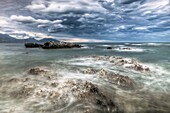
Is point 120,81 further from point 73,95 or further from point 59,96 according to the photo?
point 59,96

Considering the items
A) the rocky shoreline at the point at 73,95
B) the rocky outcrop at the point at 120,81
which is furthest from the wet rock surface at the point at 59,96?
the rocky outcrop at the point at 120,81

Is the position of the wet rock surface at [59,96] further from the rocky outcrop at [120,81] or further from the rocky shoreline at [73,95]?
the rocky outcrop at [120,81]

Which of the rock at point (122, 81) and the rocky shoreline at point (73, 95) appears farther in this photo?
the rock at point (122, 81)

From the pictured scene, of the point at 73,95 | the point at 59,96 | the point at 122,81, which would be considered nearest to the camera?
the point at 59,96

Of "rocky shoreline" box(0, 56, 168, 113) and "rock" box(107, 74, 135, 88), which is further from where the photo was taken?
"rock" box(107, 74, 135, 88)

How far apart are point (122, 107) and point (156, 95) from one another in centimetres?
461

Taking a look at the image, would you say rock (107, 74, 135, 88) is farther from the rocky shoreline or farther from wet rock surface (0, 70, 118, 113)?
wet rock surface (0, 70, 118, 113)

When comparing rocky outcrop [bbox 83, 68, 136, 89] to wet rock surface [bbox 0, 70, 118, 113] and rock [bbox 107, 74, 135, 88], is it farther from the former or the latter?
wet rock surface [bbox 0, 70, 118, 113]

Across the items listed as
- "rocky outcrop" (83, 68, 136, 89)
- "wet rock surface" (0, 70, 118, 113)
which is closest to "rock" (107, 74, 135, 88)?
"rocky outcrop" (83, 68, 136, 89)

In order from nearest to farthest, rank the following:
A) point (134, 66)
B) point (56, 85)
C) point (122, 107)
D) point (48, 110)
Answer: point (48, 110)
point (122, 107)
point (56, 85)
point (134, 66)

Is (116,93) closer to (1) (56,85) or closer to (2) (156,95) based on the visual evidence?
(2) (156,95)

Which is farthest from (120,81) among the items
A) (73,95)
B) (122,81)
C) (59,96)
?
(59,96)

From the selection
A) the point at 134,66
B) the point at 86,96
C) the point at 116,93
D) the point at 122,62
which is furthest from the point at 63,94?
the point at 122,62

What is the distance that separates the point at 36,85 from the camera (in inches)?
631
